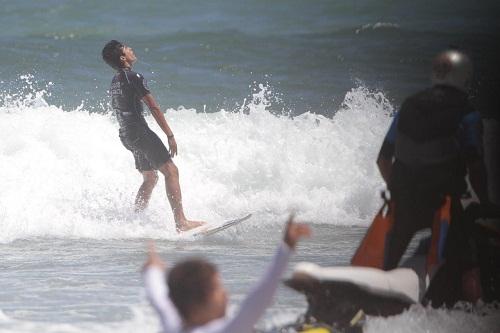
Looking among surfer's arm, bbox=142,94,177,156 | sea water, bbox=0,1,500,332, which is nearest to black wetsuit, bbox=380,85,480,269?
sea water, bbox=0,1,500,332

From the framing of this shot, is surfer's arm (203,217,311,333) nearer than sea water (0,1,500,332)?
Yes

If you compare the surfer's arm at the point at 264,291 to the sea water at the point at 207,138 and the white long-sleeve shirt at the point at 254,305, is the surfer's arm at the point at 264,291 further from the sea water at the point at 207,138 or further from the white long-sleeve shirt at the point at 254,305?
the sea water at the point at 207,138

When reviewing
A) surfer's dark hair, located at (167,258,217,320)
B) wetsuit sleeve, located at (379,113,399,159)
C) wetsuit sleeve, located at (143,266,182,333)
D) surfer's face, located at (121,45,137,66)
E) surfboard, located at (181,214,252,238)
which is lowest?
surfboard, located at (181,214,252,238)

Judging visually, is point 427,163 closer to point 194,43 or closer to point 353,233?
point 353,233

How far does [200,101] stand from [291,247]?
1749 cm

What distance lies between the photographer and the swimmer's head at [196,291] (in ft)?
10.5

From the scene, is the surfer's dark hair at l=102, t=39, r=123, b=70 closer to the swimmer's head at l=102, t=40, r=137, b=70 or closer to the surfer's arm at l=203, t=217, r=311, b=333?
the swimmer's head at l=102, t=40, r=137, b=70

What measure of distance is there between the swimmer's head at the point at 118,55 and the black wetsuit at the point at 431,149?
3.87 metres

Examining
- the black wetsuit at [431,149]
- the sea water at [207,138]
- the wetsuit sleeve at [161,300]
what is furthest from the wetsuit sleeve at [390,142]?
the wetsuit sleeve at [161,300]

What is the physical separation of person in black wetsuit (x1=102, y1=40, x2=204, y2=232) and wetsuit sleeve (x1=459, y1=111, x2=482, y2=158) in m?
3.84

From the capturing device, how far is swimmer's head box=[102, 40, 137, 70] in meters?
8.31

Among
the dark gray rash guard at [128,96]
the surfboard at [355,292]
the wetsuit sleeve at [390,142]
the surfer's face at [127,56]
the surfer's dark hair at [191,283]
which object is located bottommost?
the surfboard at [355,292]

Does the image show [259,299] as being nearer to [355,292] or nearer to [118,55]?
[355,292]

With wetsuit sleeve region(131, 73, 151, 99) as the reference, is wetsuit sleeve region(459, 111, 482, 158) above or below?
below
